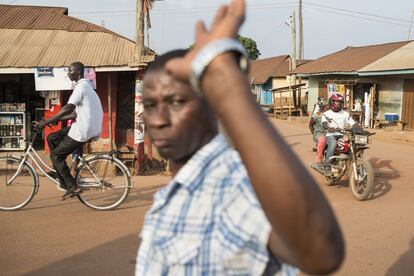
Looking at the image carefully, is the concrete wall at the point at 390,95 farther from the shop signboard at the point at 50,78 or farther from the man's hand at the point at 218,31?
the man's hand at the point at 218,31

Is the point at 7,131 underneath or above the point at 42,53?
underneath

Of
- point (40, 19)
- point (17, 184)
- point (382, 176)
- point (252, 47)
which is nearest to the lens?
point (17, 184)

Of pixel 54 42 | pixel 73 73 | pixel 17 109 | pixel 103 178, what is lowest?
pixel 103 178

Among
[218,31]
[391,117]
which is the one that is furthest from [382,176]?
[391,117]

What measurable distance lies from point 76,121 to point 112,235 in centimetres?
162

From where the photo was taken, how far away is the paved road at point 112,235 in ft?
14.2

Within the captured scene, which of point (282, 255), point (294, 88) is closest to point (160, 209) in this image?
point (282, 255)

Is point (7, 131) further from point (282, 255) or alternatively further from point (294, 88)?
point (294, 88)

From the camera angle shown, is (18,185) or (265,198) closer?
(265,198)

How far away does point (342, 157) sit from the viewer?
7.73 meters

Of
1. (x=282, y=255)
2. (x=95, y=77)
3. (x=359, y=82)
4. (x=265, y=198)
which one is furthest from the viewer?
(x=359, y=82)

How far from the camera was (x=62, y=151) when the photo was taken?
5.90m

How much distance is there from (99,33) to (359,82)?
13354 mm

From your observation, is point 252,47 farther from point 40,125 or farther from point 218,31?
point 218,31
